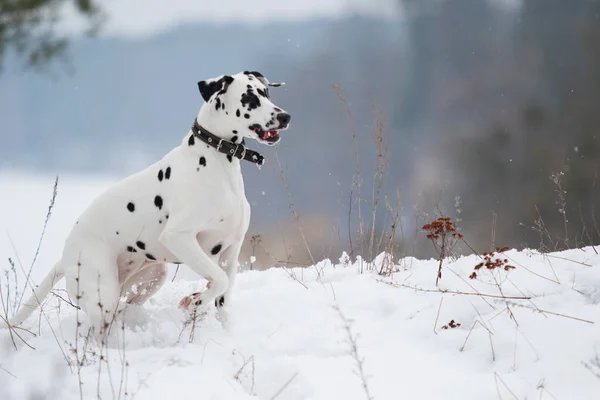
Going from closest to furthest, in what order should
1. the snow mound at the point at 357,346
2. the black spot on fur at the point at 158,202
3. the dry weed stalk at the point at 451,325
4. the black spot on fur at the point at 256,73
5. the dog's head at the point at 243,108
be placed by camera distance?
the snow mound at the point at 357,346
the dry weed stalk at the point at 451,325
the dog's head at the point at 243,108
the black spot on fur at the point at 158,202
the black spot on fur at the point at 256,73

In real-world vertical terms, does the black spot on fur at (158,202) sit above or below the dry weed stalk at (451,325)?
above

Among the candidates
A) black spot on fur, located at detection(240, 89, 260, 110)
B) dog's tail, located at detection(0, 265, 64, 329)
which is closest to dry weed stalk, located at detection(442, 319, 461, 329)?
black spot on fur, located at detection(240, 89, 260, 110)

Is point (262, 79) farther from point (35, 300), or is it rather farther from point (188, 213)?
point (35, 300)

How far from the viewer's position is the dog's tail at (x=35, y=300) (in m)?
4.15

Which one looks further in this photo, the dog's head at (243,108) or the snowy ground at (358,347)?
the dog's head at (243,108)

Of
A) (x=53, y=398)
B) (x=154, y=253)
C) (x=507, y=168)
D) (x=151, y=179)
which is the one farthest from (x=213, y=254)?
(x=507, y=168)

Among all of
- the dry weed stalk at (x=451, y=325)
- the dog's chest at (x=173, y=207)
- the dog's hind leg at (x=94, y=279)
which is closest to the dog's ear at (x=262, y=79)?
the dog's chest at (x=173, y=207)

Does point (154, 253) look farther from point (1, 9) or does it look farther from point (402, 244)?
point (402, 244)

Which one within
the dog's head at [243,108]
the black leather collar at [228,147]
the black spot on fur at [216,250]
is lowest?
the black spot on fur at [216,250]

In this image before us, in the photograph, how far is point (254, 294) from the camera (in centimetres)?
493

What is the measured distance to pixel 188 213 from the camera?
12.4 ft

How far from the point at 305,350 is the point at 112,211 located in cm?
175

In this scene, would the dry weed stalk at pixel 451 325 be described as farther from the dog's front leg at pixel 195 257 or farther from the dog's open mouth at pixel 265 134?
the dog's open mouth at pixel 265 134

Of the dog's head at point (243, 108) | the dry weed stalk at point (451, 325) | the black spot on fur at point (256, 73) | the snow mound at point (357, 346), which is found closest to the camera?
the snow mound at point (357, 346)
